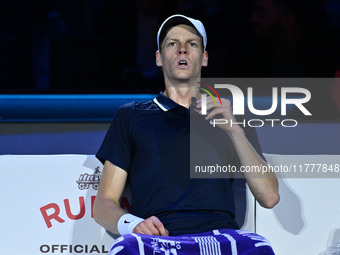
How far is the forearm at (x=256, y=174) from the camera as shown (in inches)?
96.3

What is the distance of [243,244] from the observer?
2.22 metres

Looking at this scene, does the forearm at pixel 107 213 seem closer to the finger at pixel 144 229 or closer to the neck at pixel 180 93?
the finger at pixel 144 229

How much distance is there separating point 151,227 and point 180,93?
2.22 feet

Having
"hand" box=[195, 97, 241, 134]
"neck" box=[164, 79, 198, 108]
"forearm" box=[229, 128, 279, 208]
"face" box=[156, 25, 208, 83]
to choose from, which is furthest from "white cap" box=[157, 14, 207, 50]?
"forearm" box=[229, 128, 279, 208]

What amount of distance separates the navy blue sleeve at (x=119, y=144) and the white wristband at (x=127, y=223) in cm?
24

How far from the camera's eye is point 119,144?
8.27ft

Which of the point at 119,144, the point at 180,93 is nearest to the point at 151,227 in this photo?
the point at 119,144

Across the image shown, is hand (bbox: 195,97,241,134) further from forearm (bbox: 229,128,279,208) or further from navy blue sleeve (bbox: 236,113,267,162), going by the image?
navy blue sleeve (bbox: 236,113,267,162)

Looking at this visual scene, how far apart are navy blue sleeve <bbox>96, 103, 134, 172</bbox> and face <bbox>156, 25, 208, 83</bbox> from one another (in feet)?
0.85

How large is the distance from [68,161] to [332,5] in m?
1.55

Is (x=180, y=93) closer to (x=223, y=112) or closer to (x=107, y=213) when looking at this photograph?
(x=223, y=112)

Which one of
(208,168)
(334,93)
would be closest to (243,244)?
(208,168)

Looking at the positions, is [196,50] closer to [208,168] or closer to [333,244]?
[208,168]

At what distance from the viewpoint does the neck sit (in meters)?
2.66
